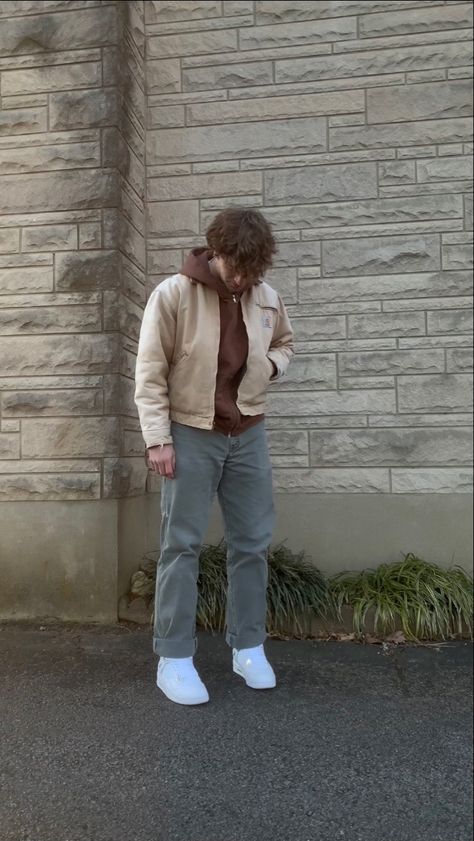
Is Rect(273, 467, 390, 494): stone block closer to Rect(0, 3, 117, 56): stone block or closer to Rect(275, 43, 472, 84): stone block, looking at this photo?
Rect(275, 43, 472, 84): stone block

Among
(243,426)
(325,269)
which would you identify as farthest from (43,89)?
(243,426)

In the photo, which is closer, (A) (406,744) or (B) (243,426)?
(A) (406,744)

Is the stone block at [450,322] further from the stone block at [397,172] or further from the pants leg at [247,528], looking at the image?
the pants leg at [247,528]

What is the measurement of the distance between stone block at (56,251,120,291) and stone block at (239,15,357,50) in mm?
1683

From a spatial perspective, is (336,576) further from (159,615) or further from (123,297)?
(123,297)

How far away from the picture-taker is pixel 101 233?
339 centimetres

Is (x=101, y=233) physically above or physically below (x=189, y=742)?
above

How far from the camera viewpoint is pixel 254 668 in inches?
97.7

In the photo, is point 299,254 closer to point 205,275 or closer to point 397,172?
point 397,172

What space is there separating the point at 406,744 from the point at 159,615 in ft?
3.19

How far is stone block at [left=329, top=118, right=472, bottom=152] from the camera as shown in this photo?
371 cm

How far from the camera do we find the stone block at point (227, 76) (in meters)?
3.86

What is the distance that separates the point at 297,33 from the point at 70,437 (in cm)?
278

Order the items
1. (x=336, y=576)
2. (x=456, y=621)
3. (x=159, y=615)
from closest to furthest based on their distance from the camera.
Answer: (x=159, y=615), (x=456, y=621), (x=336, y=576)
